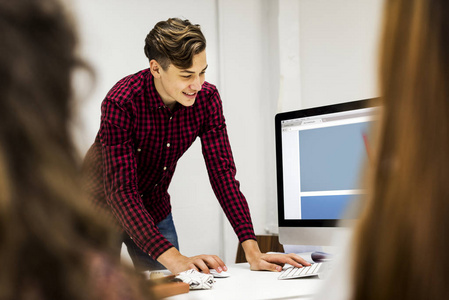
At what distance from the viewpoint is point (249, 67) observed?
2.90m

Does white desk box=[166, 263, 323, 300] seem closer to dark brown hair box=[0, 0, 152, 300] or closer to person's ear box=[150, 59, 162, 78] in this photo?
dark brown hair box=[0, 0, 152, 300]

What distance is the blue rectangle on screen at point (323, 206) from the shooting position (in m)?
1.50

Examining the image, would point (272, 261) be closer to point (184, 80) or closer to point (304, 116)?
point (304, 116)

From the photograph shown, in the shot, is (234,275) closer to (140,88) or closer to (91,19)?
(140,88)

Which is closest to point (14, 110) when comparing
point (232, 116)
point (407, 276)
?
point (407, 276)

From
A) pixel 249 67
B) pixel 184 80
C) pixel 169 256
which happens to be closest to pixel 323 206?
pixel 169 256

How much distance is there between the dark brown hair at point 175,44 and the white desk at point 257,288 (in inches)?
32.6

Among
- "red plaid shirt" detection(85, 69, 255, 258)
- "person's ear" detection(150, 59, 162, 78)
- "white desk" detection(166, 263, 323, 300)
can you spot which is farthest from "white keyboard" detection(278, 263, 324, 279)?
"person's ear" detection(150, 59, 162, 78)

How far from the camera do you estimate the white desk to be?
3.57 ft

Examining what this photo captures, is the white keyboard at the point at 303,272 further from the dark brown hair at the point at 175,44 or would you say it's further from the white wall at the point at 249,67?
the white wall at the point at 249,67

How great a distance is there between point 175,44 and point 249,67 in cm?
118

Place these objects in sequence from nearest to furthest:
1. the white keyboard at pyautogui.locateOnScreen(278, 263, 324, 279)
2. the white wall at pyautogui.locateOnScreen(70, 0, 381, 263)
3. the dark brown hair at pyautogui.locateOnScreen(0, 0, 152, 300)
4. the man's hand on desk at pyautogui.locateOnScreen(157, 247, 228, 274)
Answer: the dark brown hair at pyautogui.locateOnScreen(0, 0, 152, 300)
the white keyboard at pyautogui.locateOnScreen(278, 263, 324, 279)
the man's hand on desk at pyautogui.locateOnScreen(157, 247, 228, 274)
the white wall at pyautogui.locateOnScreen(70, 0, 381, 263)

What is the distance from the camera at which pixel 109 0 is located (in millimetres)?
2598

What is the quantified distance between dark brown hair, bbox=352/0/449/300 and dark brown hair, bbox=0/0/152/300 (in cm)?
21
